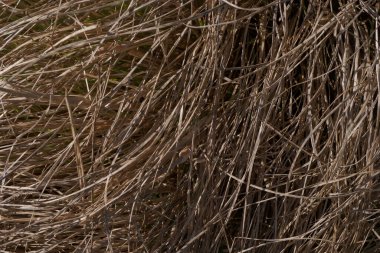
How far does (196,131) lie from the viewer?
3.90 ft

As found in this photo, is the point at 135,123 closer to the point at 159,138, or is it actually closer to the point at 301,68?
the point at 159,138

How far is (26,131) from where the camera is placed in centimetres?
120

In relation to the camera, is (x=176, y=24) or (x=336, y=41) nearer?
(x=176, y=24)

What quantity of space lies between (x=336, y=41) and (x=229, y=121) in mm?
210

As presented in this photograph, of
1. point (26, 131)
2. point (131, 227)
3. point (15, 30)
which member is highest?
point (15, 30)

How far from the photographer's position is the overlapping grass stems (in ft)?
3.82

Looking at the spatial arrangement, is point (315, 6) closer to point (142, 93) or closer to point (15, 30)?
point (142, 93)

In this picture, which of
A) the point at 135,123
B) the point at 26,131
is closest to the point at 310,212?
the point at 135,123

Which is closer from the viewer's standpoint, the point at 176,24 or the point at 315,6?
the point at 176,24

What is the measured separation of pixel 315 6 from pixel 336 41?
67 mm

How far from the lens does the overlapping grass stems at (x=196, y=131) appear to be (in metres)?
1.17

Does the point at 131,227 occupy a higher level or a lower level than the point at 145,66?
lower

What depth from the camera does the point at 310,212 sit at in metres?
1.19

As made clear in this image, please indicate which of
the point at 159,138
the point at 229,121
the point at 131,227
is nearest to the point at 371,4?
the point at 229,121
